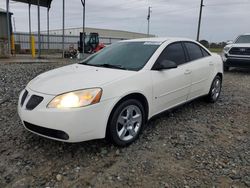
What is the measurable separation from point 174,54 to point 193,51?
2.42 ft

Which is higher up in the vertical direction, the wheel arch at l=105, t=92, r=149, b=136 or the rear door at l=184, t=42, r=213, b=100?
the rear door at l=184, t=42, r=213, b=100

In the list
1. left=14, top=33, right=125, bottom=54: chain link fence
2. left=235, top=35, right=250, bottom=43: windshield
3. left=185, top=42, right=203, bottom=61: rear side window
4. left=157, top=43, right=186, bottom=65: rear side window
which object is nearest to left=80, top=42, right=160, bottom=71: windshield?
left=157, top=43, right=186, bottom=65: rear side window

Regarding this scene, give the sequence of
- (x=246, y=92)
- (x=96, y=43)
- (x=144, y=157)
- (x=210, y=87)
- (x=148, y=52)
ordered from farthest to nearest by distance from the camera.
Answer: (x=96, y=43), (x=246, y=92), (x=210, y=87), (x=148, y=52), (x=144, y=157)

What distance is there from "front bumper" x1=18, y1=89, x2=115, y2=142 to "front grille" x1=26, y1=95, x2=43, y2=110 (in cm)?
4

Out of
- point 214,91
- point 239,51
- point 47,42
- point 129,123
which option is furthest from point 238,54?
point 47,42

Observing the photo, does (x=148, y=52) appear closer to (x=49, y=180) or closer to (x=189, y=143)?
(x=189, y=143)

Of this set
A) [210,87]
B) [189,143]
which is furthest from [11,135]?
[210,87]

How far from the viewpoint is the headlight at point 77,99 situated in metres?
2.83

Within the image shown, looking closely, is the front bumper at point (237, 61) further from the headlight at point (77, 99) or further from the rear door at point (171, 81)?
the headlight at point (77, 99)

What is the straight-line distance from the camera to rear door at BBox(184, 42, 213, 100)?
4.55 m

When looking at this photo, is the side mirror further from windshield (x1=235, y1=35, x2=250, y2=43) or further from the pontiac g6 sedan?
windshield (x1=235, y1=35, x2=250, y2=43)

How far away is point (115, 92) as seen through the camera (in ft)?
10.0

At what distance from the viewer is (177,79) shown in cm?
406

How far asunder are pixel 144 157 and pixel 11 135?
2074 mm
